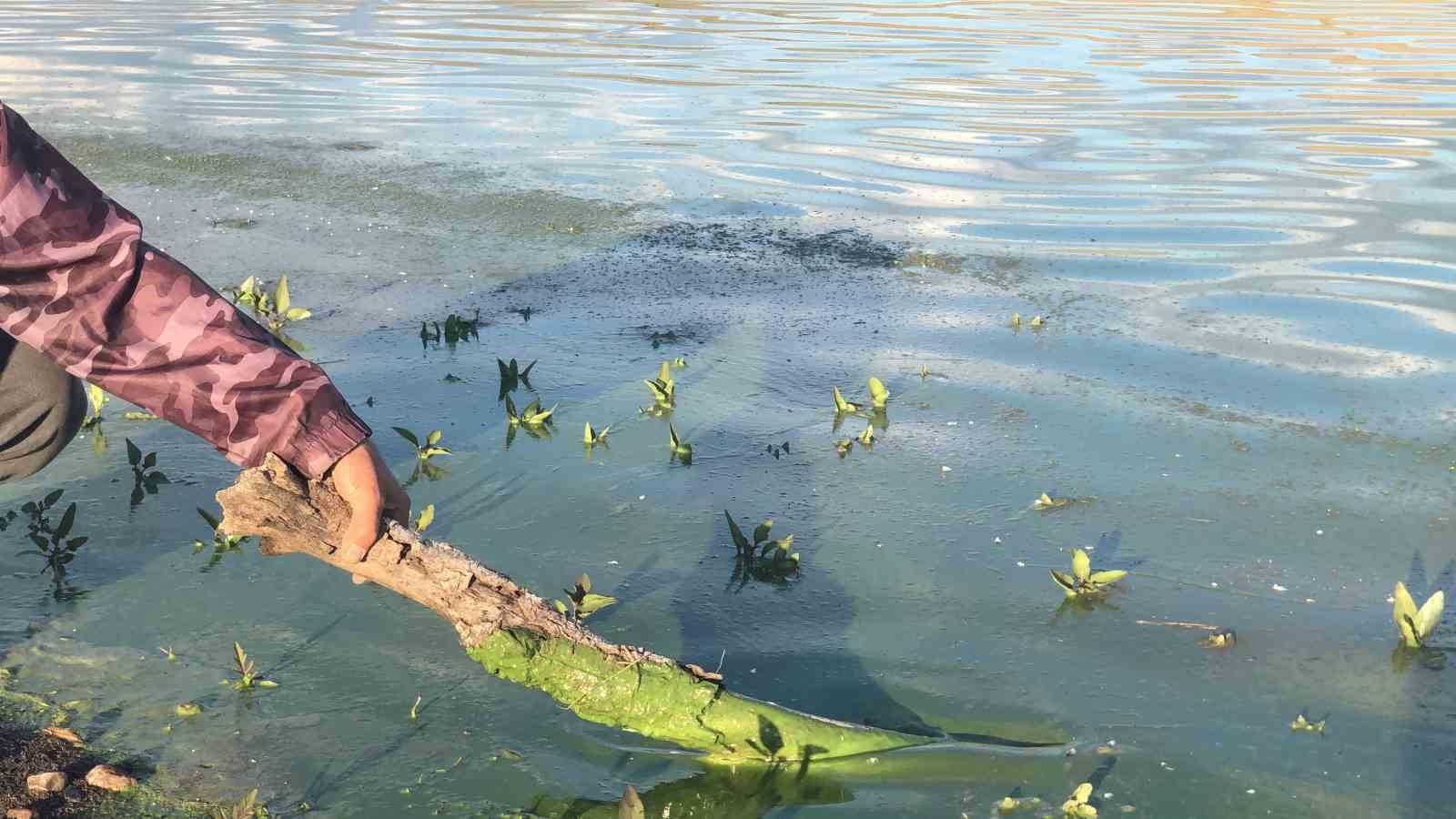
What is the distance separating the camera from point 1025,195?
29.2 ft

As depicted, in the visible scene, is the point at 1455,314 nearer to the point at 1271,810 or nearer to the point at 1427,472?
the point at 1427,472

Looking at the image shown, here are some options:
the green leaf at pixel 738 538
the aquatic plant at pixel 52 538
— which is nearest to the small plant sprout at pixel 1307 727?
the green leaf at pixel 738 538

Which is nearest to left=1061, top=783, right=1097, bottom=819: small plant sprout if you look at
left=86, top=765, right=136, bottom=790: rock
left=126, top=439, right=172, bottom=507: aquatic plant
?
left=86, top=765, right=136, bottom=790: rock

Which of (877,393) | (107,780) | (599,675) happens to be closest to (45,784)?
(107,780)

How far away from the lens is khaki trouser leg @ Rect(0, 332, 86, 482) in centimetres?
300

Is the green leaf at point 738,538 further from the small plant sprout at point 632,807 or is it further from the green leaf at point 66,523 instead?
the green leaf at point 66,523

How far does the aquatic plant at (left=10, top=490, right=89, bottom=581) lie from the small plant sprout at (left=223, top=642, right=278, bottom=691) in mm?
864

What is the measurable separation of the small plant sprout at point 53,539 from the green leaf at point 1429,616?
148 inches

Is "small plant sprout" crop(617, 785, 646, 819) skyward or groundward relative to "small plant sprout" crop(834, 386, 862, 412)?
skyward

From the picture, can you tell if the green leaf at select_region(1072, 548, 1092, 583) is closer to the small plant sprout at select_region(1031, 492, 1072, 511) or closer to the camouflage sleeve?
the small plant sprout at select_region(1031, 492, 1072, 511)

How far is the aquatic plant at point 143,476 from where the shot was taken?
14.5ft

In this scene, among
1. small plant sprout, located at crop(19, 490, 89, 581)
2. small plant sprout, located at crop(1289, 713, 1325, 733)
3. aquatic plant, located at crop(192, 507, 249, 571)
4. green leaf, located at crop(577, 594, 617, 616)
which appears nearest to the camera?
small plant sprout, located at crop(1289, 713, 1325, 733)

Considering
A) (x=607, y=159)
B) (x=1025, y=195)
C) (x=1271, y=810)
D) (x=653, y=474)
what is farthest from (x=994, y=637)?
(x=607, y=159)

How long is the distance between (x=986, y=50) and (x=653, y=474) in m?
13.0
